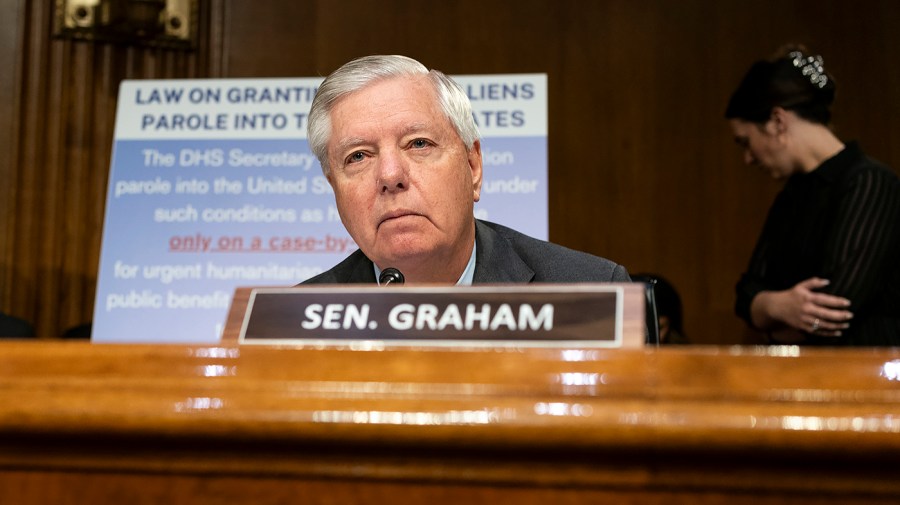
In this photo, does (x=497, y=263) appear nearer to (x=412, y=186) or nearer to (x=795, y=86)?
(x=412, y=186)

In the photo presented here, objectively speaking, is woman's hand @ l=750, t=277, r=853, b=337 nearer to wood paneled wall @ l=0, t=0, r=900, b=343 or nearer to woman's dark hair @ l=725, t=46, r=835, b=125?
woman's dark hair @ l=725, t=46, r=835, b=125

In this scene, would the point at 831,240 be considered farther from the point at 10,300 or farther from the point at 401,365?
the point at 10,300

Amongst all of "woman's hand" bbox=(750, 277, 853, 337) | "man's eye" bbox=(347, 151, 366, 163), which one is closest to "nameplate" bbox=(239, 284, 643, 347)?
"man's eye" bbox=(347, 151, 366, 163)

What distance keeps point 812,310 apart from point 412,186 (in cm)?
113

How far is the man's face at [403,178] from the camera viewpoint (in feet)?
5.06

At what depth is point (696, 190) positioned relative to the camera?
142 inches

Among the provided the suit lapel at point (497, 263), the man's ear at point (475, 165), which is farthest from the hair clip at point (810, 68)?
the suit lapel at point (497, 263)

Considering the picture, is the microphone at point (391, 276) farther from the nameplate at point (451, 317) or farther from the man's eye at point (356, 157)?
the man's eye at point (356, 157)

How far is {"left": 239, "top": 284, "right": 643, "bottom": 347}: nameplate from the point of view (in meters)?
0.60

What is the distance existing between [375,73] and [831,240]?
4.02ft

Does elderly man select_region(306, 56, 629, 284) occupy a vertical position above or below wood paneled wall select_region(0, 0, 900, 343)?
below

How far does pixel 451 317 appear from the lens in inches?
25.1

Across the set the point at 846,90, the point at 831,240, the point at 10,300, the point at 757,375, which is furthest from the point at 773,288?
the point at 10,300

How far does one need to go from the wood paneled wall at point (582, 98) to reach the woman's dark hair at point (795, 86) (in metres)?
1.08
